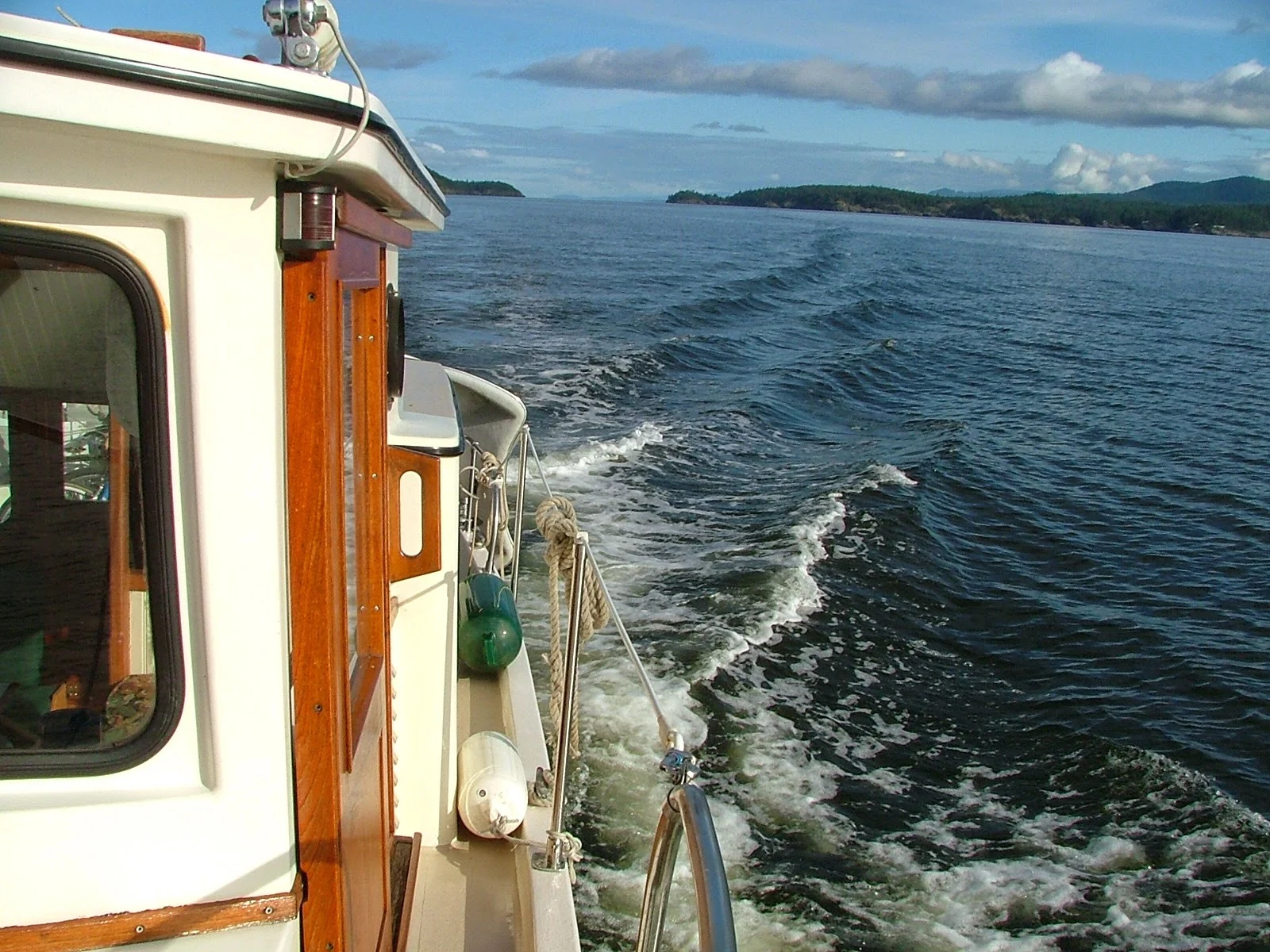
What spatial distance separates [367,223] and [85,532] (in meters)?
0.89

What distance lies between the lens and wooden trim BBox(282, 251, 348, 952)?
5.96 ft

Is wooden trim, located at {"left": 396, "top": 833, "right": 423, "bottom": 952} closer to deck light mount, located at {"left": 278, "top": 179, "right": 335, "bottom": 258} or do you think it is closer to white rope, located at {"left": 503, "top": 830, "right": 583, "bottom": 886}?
white rope, located at {"left": 503, "top": 830, "right": 583, "bottom": 886}

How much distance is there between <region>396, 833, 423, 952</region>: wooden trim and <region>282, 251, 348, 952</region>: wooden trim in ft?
3.71

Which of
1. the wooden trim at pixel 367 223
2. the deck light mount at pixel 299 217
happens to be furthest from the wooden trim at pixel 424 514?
the deck light mount at pixel 299 217

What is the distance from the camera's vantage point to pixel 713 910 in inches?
66.3

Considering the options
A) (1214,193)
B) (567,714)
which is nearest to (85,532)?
(567,714)

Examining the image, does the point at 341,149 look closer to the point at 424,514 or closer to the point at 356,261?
the point at 356,261

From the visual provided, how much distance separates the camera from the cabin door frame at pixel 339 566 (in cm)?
185

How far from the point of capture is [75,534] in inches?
69.2

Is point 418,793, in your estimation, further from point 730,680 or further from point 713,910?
point 730,680

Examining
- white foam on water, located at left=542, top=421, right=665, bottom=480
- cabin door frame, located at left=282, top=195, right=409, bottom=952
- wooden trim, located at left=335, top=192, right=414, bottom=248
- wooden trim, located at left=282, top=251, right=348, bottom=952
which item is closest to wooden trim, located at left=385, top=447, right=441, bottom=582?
cabin door frame, located at left=282, top=195, right=409, bottom=952

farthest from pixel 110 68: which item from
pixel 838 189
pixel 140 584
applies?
pixel 838 189

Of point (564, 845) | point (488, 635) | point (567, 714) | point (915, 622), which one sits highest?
point (567, 714)

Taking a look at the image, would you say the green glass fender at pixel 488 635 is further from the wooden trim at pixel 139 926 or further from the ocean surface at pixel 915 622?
the wooden trim at pixel 139 926
